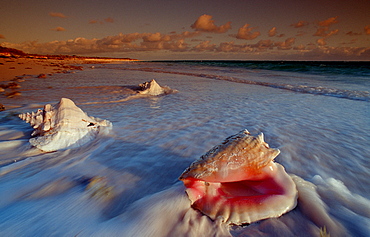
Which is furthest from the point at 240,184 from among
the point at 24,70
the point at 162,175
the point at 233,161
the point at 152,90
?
the point at 24,70

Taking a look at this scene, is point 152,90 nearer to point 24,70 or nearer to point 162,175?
point 162,175

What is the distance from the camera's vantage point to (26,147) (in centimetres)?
238

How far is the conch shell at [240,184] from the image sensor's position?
4.15 feet

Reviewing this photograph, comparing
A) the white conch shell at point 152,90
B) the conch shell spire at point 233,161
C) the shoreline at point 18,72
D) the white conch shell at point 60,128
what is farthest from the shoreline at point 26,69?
the conch shell spire at point 233,161

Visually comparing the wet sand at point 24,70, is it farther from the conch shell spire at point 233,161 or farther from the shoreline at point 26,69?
the conch shell spire at point 233,161

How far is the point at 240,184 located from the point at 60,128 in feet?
7.66

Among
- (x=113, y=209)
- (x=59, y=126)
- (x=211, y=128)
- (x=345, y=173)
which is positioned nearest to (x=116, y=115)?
(x=59, y=126)

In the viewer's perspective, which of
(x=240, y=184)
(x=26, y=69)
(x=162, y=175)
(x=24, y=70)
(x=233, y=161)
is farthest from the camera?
(x=26, y=69)

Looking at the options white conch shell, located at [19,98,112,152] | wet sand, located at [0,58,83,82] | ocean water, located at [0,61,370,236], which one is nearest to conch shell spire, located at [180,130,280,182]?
ocean water, located at [0,61,370,236]

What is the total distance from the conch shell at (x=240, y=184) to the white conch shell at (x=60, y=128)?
1909 mm

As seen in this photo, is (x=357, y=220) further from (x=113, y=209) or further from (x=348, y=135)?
(x=348, y=135)

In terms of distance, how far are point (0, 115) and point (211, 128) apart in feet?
13.5

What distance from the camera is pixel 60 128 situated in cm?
247

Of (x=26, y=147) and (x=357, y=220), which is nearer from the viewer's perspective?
(x=357, y=220)
